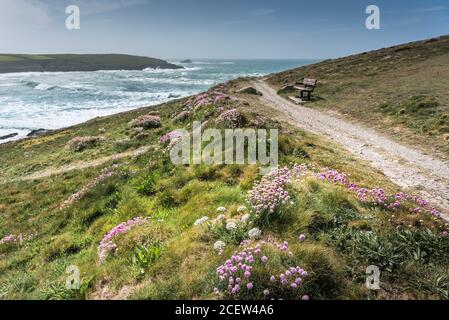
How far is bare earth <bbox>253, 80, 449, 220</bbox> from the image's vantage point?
1060 cm

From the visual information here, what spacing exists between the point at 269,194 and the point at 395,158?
9674 millimetres

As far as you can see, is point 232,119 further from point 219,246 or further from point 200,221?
point 219,246

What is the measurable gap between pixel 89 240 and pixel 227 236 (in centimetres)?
417

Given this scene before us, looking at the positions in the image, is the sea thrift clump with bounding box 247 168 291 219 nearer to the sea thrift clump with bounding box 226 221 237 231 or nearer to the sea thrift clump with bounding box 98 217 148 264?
the sea thrift clump with bounding box 226 221 237 231

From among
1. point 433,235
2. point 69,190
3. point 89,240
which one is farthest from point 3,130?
point 433,235

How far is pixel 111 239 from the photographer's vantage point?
Answer: 22.6 feet

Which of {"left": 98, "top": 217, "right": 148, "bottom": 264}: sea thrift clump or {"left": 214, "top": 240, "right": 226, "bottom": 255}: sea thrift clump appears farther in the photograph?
{"left": 98, "top": 217, "right": 148, "bottom": 264}: sea thrift clump

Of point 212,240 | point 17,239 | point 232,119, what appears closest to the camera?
point 212,240

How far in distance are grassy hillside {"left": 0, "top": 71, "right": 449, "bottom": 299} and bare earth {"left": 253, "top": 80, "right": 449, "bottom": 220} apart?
1.29 m

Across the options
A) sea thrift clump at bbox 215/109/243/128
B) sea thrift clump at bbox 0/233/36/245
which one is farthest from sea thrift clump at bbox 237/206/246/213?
sea thrift clump at bbox 215/109/243/128

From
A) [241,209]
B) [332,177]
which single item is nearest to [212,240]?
[241,209]

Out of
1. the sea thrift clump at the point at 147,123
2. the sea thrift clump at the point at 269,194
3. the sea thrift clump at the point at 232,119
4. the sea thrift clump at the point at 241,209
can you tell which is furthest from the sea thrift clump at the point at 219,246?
the sea thrift clump at the point at 147,123

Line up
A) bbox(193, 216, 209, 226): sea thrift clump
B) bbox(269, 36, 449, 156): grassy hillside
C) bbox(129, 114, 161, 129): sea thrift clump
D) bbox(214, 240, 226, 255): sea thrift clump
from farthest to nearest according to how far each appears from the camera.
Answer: bbox(129, 114, 161, 129): sea thrift clump < bbox(269, 36, 449, 156): grassy hillside < bbox(193, 216, 209, 226): sea thrift clump < bbox(214, 240, 226, 255): sea thrift clump

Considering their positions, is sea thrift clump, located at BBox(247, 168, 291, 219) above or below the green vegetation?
above
